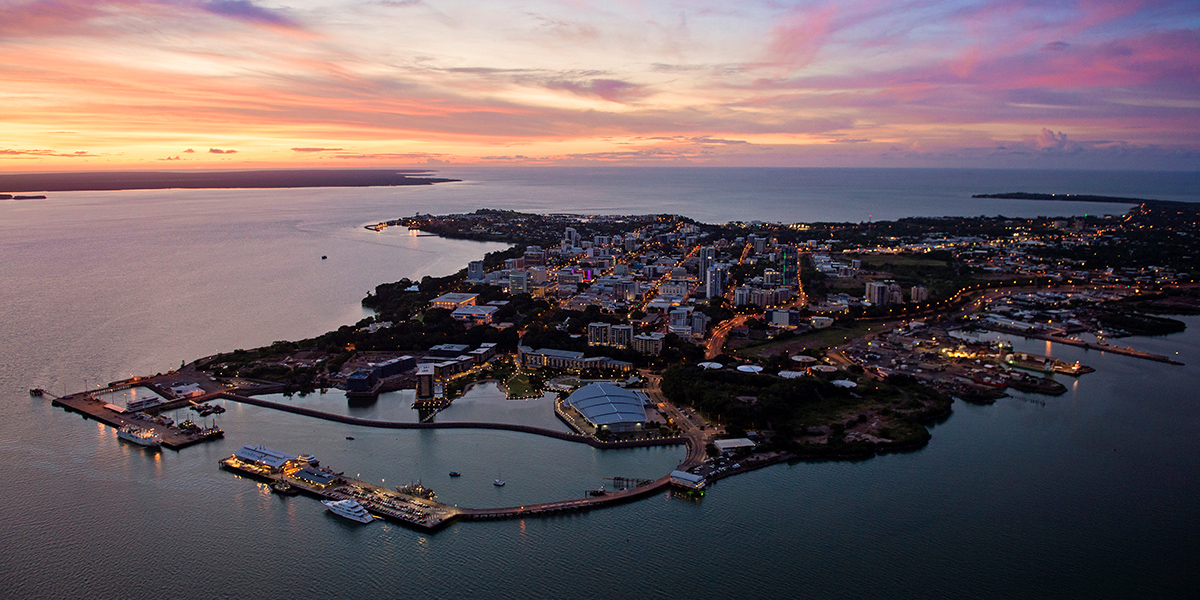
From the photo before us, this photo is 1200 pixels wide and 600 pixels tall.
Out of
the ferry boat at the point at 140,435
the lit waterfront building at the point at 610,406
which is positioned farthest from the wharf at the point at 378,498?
the lit waterfront building at the point at 610,406

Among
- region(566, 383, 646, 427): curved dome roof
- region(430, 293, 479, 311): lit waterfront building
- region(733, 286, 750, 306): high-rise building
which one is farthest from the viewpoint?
region(733, 286, 750, 306): high-rise building

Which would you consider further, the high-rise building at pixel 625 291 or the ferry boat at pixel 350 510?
the high-rise building at pixel 625 291

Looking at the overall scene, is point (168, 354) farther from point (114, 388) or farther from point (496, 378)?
point (496, 378)

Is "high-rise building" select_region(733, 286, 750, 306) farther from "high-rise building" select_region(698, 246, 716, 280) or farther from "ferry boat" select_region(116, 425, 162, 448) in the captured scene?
"ferry boat" select_region(116, 425, 162, 448)

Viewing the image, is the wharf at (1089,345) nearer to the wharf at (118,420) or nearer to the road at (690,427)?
the road at (690,427)

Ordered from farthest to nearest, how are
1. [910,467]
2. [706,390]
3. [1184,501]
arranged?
1. [706,390]
2. [910,467]
3. [1184,501]

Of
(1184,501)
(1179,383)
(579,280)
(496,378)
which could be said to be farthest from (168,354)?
(1179,383)

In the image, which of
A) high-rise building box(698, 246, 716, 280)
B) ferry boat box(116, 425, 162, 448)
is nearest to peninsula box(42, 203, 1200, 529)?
ferry boat box(116, 425, 162, 448)
